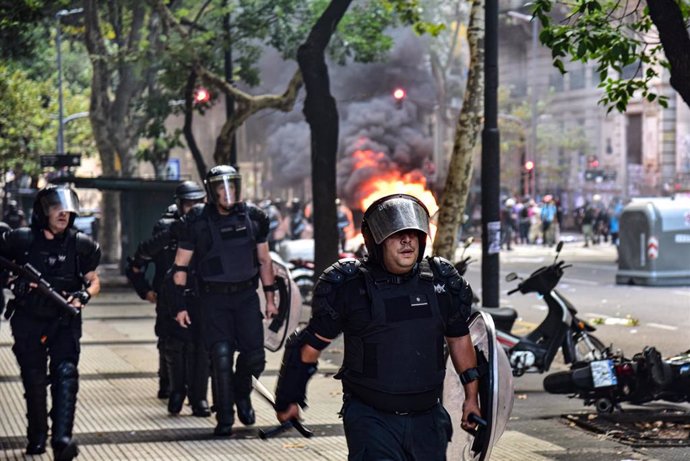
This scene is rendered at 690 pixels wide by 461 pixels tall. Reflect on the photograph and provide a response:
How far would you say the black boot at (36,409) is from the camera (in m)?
9.01

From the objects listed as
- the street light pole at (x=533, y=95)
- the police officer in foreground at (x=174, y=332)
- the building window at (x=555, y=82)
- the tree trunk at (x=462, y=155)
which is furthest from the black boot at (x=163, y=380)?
the building window at (x=555, y=82)

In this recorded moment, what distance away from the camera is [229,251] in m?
9.98

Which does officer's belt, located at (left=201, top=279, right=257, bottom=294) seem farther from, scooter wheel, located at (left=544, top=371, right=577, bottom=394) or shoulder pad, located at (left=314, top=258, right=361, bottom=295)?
shoulder pad, located at (left=314, top=258, right=361, bottom=295)

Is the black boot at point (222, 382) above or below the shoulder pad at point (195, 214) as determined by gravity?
below

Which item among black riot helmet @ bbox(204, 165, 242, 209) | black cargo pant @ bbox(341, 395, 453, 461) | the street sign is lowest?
black cargo pant @ bbox(341, 395, 453, 461)

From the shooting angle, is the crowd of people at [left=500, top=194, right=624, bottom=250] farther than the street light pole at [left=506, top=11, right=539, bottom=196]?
No

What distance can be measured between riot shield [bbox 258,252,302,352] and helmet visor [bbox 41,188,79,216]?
6.97 feet

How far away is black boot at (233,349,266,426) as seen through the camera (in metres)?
10.0

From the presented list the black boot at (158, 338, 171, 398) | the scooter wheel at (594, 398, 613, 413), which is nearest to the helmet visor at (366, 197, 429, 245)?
the scooter wheel at (594, 398, 613, 413)

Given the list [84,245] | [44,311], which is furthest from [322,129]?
[44,311]

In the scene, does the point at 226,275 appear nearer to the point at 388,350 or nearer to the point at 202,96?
the point at 388,350

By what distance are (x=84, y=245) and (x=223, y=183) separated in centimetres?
127

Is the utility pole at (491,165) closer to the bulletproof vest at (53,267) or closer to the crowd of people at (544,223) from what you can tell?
the bulletproof vest at (53,267)

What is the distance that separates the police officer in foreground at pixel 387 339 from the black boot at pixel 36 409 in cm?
349
